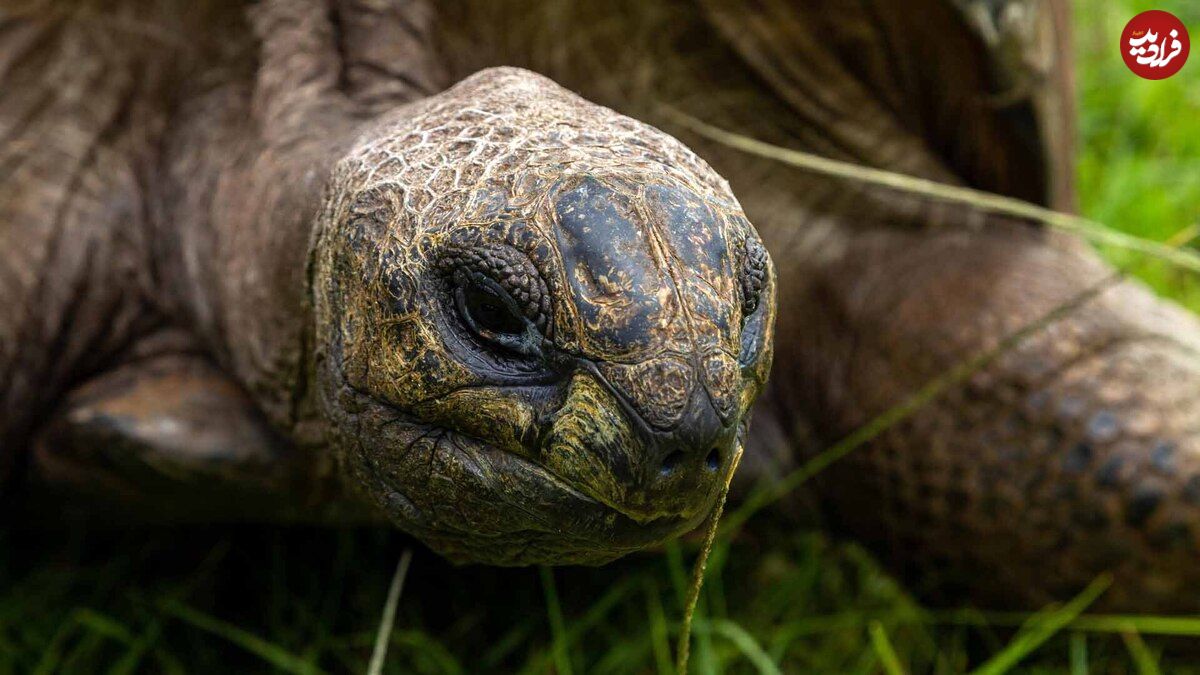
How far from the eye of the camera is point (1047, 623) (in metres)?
2.37

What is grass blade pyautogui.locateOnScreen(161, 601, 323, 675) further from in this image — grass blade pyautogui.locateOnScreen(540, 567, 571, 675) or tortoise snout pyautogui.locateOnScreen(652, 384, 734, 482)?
tortoise snout pyautogui.locateOnScreen(652, 384, 734, 482)

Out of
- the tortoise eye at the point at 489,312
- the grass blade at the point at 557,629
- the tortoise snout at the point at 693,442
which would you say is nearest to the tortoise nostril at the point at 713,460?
the tortoise snout at the point at 693,442

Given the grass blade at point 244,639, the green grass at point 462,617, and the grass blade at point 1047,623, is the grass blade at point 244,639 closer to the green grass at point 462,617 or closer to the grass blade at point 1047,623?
the green grass at point 462,617

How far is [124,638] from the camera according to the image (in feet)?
7.54

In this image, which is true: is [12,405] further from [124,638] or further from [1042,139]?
[1042,139]

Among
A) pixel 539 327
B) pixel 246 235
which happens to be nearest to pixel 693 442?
pixel 539 327

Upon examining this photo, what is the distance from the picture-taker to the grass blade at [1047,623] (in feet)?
7.36

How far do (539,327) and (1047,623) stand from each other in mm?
1466

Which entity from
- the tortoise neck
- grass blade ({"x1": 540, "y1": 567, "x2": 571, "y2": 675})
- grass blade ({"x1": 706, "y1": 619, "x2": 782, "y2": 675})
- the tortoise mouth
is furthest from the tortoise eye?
grass blade ({"x1": 706, "y1": 619, "x2": 782, "y2": 675})

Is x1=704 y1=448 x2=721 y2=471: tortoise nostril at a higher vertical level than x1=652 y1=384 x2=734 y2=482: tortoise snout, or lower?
lower

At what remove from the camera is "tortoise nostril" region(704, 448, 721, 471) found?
1.25 meters

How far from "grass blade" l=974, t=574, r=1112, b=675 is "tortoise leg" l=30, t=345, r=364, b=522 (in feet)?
3.72

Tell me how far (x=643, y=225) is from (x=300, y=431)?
748 mm

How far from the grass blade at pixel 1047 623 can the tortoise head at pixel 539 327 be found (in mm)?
1083
